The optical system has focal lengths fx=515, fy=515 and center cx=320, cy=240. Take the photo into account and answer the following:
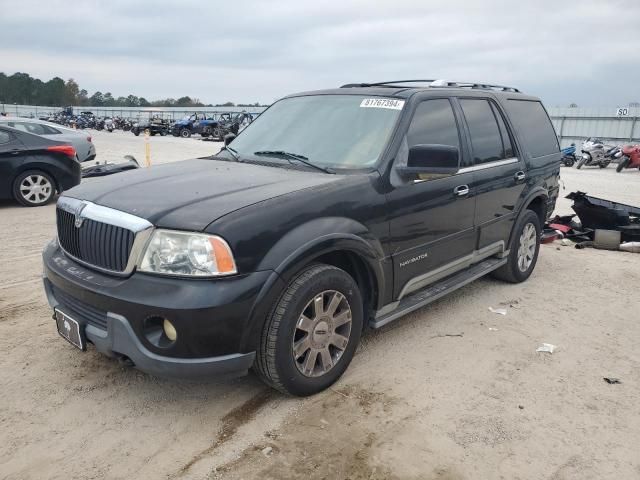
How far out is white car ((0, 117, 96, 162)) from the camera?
11.9 metres

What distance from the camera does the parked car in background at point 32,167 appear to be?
8.79 meters

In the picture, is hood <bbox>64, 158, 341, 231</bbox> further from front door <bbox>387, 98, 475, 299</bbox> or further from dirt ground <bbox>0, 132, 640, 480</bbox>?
dirt ground <bbox>0, 132, 640, 480</bbox>

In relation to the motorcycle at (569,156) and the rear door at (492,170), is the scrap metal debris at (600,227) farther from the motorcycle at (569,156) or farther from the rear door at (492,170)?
the motorcycle at (569,156)

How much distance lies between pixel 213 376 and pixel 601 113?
98.5ft

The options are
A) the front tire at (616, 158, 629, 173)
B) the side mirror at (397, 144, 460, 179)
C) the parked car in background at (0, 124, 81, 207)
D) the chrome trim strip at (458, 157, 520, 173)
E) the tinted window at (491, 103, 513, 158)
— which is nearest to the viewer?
the side mirror at (397, 144, 460, 179)

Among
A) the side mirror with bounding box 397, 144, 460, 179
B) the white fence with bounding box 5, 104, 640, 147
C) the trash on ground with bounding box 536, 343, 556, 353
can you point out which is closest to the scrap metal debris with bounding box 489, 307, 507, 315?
the trash on ground with bounding box 536, 343, 556, 353

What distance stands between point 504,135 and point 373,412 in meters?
3.07

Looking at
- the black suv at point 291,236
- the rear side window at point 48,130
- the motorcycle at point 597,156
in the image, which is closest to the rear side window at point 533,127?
the black suv at point 291,236

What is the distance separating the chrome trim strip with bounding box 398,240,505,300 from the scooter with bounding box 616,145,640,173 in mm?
16668

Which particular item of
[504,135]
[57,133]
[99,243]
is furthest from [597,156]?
[99,243]

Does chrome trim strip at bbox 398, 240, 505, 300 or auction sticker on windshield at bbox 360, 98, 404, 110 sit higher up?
auction sticker on windshield at bbox 360, 98, 404, 110

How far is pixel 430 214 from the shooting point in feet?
12.6

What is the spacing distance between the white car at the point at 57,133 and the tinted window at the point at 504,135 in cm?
1015

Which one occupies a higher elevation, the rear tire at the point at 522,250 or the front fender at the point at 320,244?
the front fender at the point at 320,244
